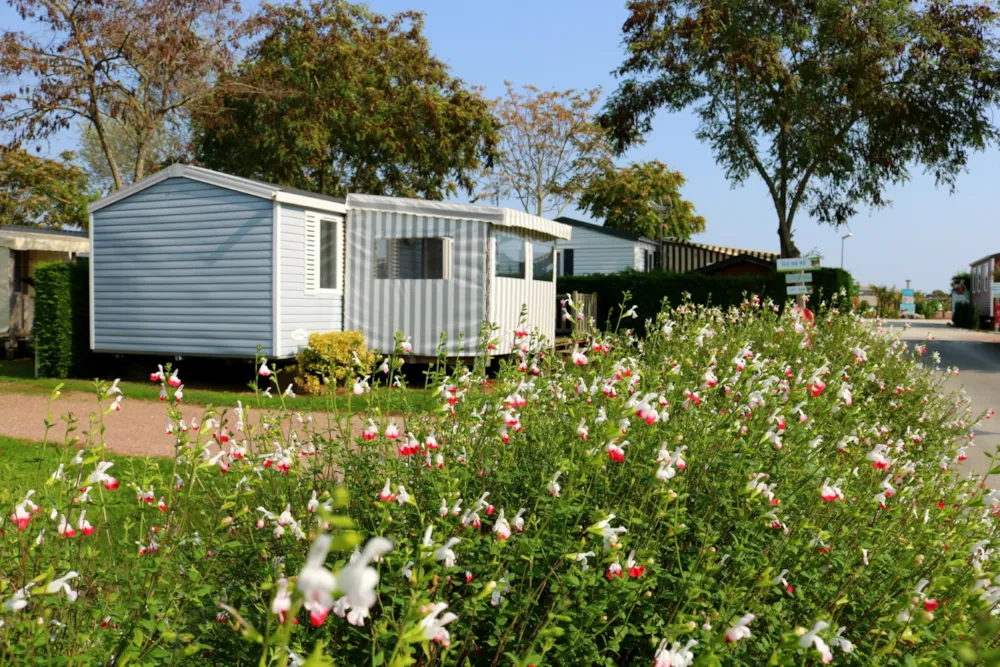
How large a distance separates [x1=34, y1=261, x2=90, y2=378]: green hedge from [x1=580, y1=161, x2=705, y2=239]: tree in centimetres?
2530

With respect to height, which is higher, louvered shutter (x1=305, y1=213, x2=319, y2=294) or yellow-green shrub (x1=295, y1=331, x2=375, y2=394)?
louvered shutter (x1=305, y1=213, x2=319, y2=294)

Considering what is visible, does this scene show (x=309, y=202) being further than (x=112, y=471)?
Yes

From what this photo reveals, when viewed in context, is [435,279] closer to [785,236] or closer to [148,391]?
[148,391]

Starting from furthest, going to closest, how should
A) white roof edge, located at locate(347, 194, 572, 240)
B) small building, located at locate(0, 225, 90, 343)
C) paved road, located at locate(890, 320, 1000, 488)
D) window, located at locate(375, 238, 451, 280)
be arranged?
small building, located at locate(0, 225, 90, 343)
window, located at locate(375, 238, 451, 280)
white roof edge, located at locate(347, 194, 572, 240)
paved road, located at locate(890, 320, 1000, 488)

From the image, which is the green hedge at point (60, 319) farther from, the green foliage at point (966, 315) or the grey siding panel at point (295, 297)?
the green foliage at point (966, 315)

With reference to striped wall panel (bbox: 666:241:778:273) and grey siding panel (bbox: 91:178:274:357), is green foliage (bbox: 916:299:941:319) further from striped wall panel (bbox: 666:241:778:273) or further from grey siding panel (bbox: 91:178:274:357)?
grey siding panel (bbox: 91:178:274:357)

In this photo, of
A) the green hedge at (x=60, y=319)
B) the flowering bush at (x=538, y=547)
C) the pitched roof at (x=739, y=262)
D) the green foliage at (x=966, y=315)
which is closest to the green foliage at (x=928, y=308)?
the green foliage at (x=966, y=315)

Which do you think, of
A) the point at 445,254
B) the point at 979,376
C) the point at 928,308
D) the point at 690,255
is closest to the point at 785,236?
the point at 690,255

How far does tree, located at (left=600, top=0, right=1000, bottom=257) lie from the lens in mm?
23312

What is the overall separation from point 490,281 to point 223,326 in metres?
4.18

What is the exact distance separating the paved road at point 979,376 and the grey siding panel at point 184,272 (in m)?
9.10

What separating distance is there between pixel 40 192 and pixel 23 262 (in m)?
13.7

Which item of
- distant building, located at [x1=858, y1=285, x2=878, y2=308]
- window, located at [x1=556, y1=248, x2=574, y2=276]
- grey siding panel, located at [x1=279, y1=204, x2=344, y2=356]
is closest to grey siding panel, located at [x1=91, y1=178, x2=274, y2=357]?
grey siding panel, located at [x1=279, y1=204, x2=344, y2=356]

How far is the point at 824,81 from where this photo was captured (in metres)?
24.0
